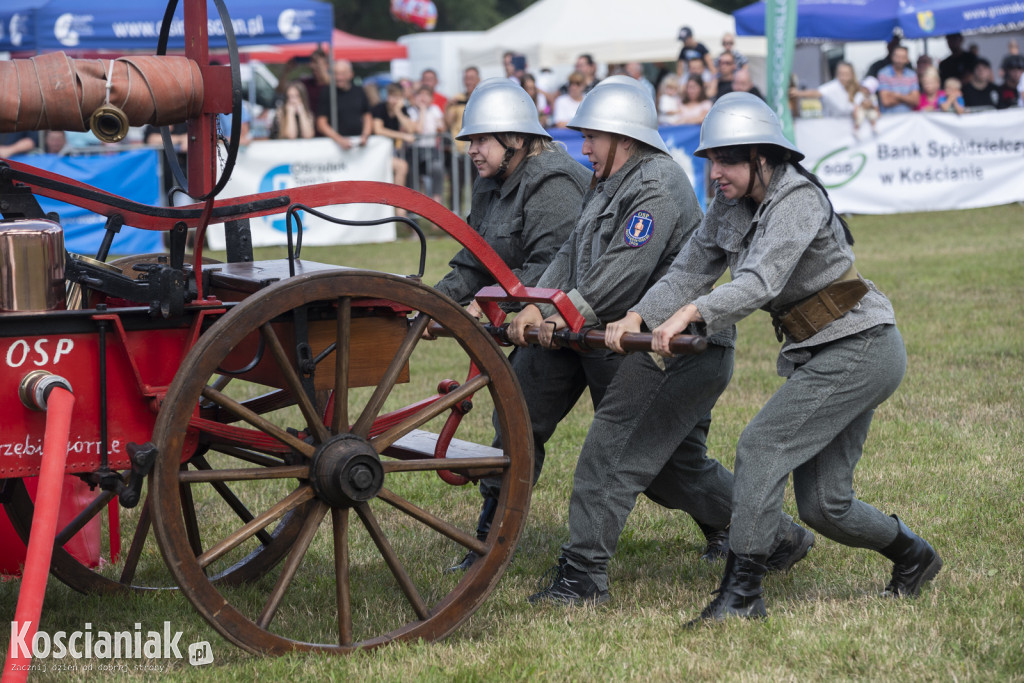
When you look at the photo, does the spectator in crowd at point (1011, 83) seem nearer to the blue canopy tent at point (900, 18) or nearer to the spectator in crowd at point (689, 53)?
the blue canopy tent at point (900, 18)

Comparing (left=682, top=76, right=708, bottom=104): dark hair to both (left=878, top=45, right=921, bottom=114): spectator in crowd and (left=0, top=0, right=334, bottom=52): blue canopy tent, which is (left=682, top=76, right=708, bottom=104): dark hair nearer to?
(left=878, top=45, right=921, bottom=114): spectator in crowd

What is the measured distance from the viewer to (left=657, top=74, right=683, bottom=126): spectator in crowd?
17.9 metres

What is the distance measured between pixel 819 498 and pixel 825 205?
3.11 ft

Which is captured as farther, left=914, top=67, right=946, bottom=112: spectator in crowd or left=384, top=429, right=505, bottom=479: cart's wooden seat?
left=914, top=67, right=946, bottom=112: spectator in crowd

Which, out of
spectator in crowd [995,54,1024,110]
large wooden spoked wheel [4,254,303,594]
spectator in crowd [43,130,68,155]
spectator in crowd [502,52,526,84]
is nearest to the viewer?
large wooden spoked wheel [4,254,303,594]

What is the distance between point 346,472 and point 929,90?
51.8 feet

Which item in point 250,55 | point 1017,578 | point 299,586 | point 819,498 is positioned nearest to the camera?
point 819,498

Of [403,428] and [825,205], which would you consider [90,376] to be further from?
[825,205]

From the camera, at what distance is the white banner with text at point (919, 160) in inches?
648

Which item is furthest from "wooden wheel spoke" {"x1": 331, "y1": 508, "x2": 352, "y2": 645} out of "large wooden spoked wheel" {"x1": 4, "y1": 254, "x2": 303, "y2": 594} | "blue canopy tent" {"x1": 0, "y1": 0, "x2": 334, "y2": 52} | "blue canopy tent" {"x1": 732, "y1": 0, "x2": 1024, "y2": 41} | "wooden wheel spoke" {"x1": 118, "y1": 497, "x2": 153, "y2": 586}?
"blue canopy tent" {"x1": 732, "y1": 0, "x2": 1024, "y2": 41}

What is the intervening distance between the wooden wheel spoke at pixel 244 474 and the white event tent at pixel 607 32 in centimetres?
1906

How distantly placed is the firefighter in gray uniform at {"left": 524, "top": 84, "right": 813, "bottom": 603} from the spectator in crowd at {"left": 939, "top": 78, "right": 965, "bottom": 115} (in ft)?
46.2

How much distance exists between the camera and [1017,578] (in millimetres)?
4363

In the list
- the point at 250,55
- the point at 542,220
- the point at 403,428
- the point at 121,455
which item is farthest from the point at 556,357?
the point at 250,55
